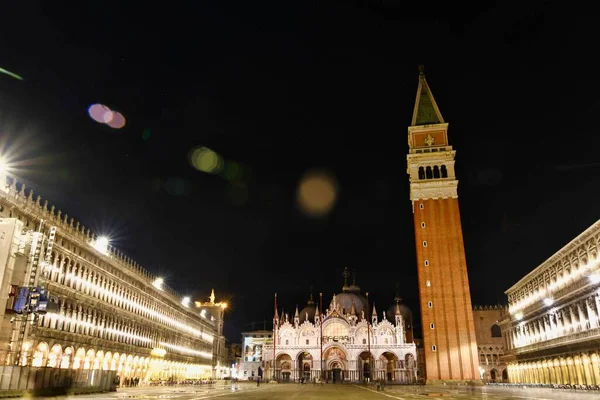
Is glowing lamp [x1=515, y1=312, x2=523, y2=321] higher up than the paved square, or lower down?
higher up

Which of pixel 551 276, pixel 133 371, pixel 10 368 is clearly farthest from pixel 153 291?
pixel 551 276

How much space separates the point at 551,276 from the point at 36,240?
5806 cm

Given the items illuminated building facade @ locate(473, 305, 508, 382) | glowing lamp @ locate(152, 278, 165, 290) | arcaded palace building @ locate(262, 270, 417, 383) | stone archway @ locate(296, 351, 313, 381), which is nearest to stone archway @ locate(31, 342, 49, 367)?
glowing lamp @ locate(152, 278, 165, 290)

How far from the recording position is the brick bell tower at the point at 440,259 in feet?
223

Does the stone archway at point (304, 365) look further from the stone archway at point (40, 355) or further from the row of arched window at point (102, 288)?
the stone archway at point (40, 355)

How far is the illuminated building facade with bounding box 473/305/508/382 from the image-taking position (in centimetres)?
9425

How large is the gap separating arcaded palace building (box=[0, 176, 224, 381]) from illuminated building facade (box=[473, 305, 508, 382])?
60369 millimetres

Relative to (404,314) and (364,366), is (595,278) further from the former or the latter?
(404,314)

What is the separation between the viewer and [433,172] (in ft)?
261

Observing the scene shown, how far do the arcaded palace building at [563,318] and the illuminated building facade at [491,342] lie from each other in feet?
62.3

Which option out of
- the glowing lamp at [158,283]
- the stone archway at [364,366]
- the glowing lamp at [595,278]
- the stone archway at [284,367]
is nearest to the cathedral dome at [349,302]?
the stone archway at [364,366]

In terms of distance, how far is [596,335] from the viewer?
42938 millimetres

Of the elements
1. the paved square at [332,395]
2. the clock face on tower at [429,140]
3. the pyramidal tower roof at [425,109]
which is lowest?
the paved square at [332,395]

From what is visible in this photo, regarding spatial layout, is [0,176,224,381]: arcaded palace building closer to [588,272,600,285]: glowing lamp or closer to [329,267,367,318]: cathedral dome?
[329,267,367,318]: cathedral dome
